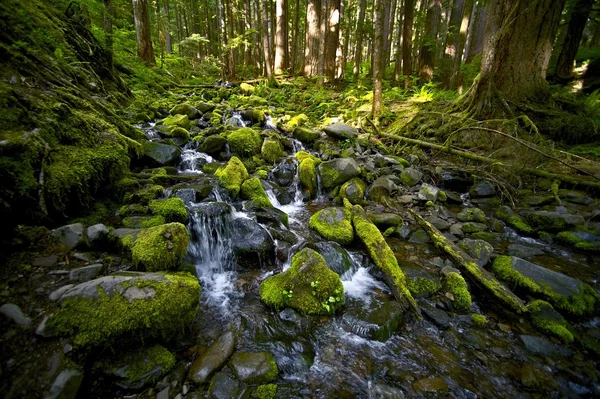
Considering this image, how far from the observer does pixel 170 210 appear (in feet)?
15.5

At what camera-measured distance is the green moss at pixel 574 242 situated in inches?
199

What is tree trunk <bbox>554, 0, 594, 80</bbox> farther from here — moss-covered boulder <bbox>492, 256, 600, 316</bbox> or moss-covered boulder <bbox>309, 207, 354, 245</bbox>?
moss-covered boulder <bbox>309, 207, 354, 245</bbox>

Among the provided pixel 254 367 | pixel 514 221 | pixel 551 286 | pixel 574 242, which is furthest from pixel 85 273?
pixel 574 242

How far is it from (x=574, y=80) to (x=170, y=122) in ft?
50.3

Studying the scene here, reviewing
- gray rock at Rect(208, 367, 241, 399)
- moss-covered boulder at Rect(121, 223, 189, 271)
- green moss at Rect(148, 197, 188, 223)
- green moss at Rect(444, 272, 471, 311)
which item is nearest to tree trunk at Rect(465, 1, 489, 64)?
green moss at Rect(444, 272, 471, 311)

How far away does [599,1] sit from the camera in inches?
375

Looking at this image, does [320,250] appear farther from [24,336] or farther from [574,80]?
[574,80]

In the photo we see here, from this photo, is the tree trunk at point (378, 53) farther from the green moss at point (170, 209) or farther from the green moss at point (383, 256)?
the green moss at point (170, 209)

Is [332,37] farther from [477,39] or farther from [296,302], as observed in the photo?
[296,302]

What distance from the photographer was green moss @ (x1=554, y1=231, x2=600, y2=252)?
5.07 meters

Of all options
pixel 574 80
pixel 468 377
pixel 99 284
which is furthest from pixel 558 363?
pixel 574 80

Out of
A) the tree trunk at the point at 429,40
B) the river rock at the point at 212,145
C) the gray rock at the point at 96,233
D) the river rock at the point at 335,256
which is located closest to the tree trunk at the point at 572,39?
the tree trunk at the point at 429,40

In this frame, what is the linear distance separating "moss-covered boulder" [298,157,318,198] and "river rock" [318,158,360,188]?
0.25 m

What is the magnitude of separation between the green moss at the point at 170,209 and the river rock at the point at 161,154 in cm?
240
